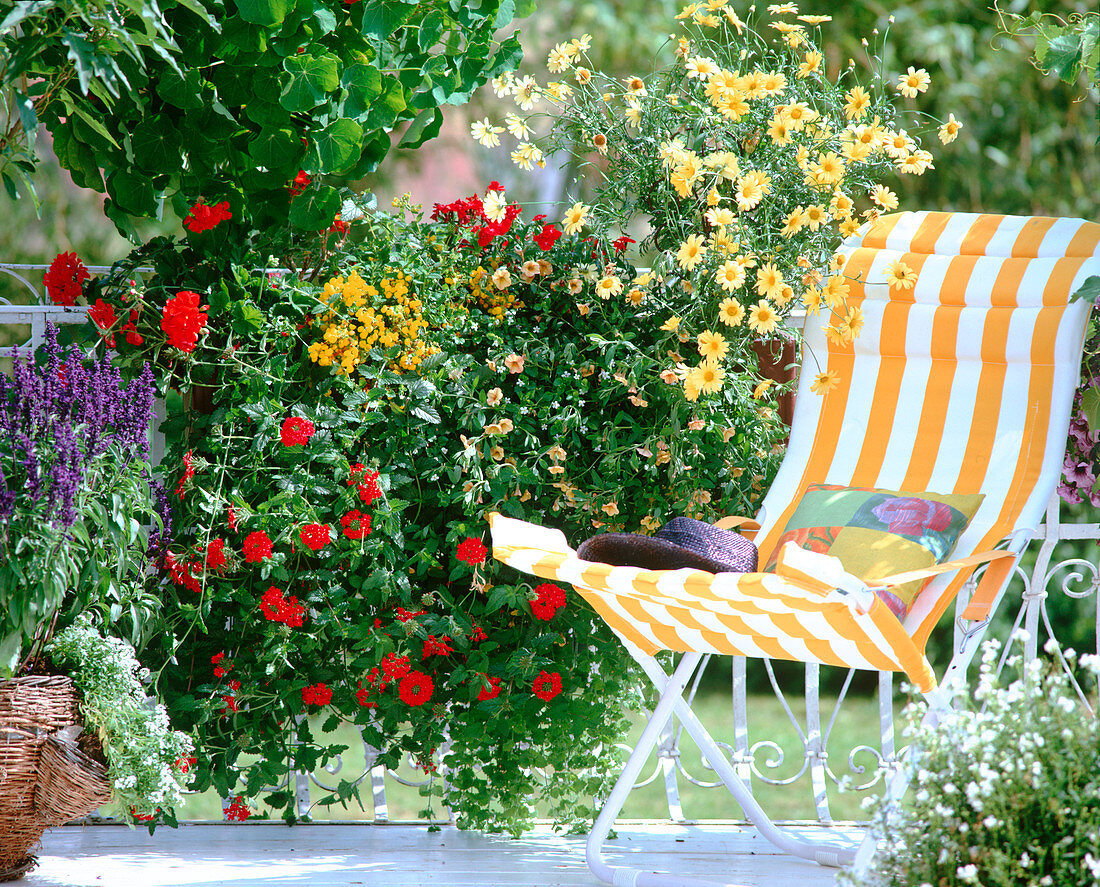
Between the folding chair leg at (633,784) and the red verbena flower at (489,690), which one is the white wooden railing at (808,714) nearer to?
the folding chair leg at (633,784)

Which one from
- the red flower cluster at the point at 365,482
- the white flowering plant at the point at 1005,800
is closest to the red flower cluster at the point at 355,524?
the red flower cluster at the point at 365,482

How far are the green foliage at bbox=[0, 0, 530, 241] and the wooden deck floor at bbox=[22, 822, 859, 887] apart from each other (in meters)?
1.34

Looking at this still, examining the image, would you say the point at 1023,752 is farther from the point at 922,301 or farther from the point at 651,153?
the point at 651,153

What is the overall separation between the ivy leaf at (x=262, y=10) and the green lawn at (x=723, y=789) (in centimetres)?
348

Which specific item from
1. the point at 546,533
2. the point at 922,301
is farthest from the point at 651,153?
the point at 546,533

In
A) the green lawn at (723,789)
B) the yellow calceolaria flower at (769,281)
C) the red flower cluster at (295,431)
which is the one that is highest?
→ the yellow calceolaria flower at (769,281)

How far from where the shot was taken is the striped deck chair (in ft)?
6.18

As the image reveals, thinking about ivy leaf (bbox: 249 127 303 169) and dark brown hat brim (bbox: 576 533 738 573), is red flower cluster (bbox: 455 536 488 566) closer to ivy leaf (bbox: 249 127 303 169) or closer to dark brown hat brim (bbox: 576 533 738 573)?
dark brown hat brim (bbox: 576 533 738 573)

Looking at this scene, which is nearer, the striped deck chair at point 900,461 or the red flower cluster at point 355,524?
the striped deck chair at point 900,461

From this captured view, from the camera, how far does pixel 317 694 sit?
2406mm

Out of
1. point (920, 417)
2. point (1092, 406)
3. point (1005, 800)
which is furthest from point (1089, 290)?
point (1005, 800)

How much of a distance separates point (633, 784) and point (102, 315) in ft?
4.86

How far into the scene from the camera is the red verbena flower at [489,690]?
7.93 feet

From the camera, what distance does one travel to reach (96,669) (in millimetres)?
2100
